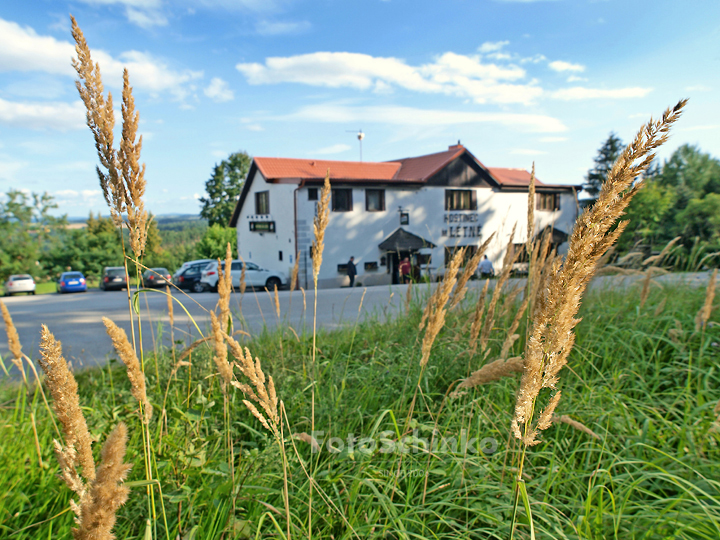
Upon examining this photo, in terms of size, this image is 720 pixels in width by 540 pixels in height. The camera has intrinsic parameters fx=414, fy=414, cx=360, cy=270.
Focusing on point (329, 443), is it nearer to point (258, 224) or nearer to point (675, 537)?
point (675, 537)

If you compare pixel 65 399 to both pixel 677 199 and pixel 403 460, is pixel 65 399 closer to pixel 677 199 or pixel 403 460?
pixel 403 460

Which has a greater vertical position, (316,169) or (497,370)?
(316,169)

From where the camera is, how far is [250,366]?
3.61 ft

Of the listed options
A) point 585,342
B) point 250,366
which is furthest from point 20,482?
point 585,342

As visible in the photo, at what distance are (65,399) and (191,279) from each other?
20.1m

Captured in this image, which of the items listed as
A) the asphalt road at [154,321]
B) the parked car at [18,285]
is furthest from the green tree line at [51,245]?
the asphalt road at [154,321]

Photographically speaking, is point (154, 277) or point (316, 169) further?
point (316, 169)

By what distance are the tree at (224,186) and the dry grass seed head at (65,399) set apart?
4973 cm

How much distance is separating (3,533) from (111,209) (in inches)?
53.1

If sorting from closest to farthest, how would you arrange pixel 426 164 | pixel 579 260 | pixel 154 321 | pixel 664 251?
pixel 579 260, pixel 664 251, pixel 154 321, pixel 426 164

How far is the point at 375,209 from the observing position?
21984 mm

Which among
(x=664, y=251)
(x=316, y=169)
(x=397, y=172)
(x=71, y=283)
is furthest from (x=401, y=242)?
(x=71, y=283)

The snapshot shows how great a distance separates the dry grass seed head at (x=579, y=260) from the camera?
799 mm

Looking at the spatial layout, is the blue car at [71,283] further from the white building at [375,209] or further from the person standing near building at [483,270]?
the person standing near building at [483,270]
